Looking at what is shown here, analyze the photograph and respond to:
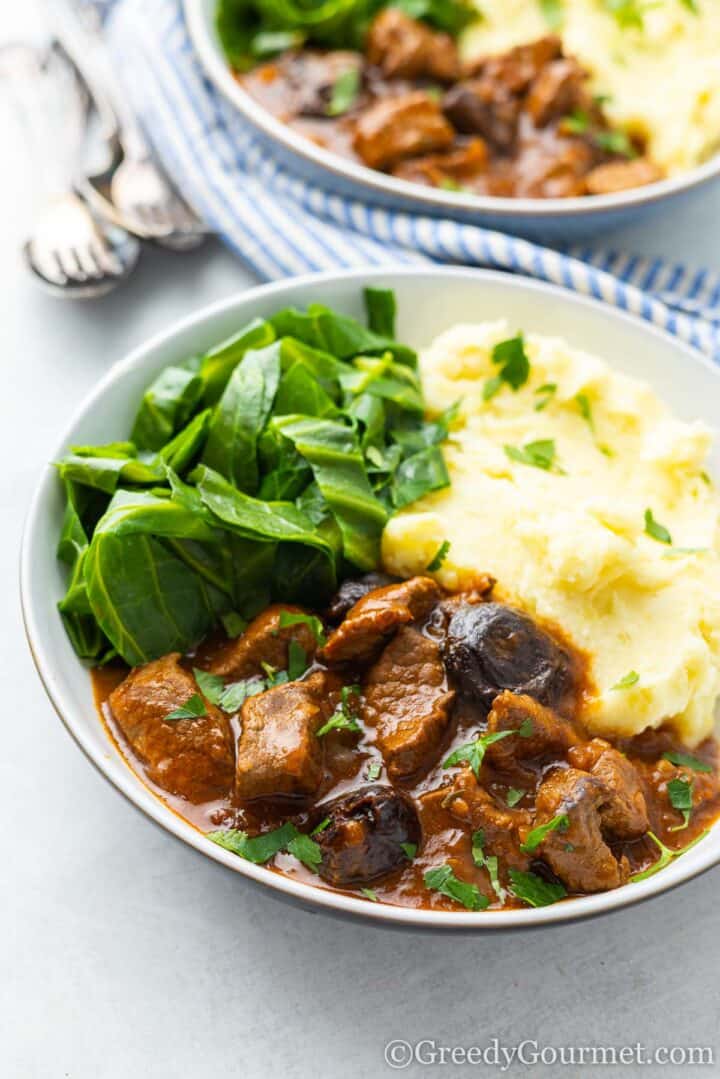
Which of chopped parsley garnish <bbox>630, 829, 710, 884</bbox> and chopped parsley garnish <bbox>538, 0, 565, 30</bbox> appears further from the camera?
chopped parsley garnish <bbox>538, 0, 565, 30</bbox>

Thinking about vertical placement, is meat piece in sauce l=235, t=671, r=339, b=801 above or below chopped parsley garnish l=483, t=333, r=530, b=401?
below

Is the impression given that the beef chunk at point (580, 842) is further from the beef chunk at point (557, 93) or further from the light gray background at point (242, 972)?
the beef chunk at point (557, 93)

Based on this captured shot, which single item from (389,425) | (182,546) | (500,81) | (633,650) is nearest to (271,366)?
(389,425)

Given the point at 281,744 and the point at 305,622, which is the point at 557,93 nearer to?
the point at 305,622

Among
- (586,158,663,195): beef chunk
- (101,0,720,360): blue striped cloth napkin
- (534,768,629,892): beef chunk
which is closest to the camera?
(534,768,629,892): beef chunk

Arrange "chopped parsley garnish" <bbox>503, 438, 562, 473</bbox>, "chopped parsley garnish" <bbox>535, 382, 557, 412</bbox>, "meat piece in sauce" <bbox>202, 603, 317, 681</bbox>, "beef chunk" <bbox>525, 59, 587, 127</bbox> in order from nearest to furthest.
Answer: "meat piece in sauce" <bbox>202, 603, 317, 681</bbox>
"chopped parsley garnish" <bbox>503, 438, 562, 473</bbox>
"chopped parsley garnish" <bbox>535, 382, 557, 412</bbox>
"beef chunk" <bbox>525, 59, 587, 127</bbox>

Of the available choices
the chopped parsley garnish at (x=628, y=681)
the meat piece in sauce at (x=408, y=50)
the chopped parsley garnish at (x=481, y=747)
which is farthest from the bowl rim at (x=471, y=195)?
the chopped parsley garnish at (x=481, y=747)

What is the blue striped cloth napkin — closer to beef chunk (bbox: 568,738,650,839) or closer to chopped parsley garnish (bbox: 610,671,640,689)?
chopped parsley garnish (bbox: 610,671,640,689)

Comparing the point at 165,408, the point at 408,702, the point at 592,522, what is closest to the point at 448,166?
the point at 165,408

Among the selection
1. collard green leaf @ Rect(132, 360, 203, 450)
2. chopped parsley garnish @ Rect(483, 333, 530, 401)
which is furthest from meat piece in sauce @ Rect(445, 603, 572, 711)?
collard green leaf @ Rect(132, 360, 203, 450)

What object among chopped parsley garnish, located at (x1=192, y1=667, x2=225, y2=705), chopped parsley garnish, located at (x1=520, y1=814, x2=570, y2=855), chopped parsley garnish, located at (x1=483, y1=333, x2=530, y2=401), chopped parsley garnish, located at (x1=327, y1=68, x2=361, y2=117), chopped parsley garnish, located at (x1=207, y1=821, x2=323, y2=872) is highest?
chopped parsley garnish, located at (x1=327, y1=68, x2=361, y2=117)
